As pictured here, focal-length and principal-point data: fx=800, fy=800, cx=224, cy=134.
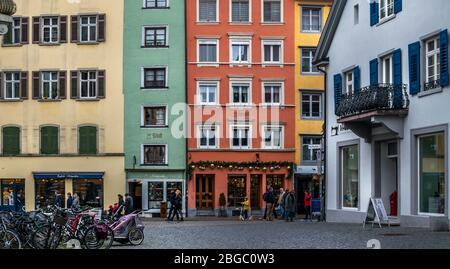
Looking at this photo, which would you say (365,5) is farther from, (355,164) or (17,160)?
(17,160)

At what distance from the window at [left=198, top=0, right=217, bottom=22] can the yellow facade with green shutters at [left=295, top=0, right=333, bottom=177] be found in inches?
238

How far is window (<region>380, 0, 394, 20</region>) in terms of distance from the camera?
29670 millimetres

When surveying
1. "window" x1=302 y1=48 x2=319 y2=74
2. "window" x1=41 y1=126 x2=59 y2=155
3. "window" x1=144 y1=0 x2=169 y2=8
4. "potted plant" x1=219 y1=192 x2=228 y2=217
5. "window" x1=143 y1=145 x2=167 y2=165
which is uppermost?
"window" x1=144 y1=0 x2=169 y2=8

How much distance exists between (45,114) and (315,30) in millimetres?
20707

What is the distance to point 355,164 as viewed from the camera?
3384cm

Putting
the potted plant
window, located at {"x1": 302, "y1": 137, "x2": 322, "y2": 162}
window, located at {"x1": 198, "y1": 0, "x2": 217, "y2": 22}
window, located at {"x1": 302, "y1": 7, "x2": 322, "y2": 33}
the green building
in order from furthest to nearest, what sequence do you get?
window, located at {"x1": 302, "y1": 7, "x2": 322, "y2": 33} < window, located at {"x1": 198, "y1": 0, "x2": 217, "y2": 22} < window, located at {"x1": 302, "y1": 137, "x2": 322, "y2": 162} < the green building < the potted plant

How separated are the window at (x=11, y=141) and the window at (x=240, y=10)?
58.9 ft

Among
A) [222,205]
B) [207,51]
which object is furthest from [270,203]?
[207,51]

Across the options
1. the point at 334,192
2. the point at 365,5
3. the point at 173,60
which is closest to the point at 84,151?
the point at 173,60

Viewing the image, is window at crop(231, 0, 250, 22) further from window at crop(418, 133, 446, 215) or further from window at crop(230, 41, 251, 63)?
window at crop(418, 133, 446, 215)

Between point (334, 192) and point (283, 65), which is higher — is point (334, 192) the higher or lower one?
the lower one

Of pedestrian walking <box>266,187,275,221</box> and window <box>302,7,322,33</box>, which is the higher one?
window <box>302,7,322,33</box>

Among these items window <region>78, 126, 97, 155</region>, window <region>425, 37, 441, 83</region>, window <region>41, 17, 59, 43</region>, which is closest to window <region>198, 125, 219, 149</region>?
window <region>78, 126, 97, 155</region>

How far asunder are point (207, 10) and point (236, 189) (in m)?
13.3
